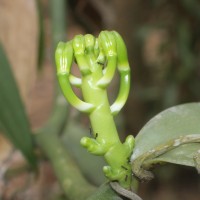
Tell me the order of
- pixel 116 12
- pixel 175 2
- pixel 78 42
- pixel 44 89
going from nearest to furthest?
pixel 78 42 < pixel 116 12 < pixel 175 2 < pixel 44 89

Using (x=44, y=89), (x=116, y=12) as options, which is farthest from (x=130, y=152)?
(x=44, y=89)

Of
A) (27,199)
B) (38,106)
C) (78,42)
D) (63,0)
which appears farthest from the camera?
(38,106)

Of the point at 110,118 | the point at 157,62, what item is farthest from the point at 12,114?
the point at 157,62

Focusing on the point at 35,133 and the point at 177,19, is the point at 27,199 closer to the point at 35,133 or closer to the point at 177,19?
the point at 35,133

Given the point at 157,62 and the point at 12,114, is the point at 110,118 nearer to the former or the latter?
the point at 12,114

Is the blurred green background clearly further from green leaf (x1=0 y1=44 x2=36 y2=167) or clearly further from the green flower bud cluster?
the green flower bud cluster

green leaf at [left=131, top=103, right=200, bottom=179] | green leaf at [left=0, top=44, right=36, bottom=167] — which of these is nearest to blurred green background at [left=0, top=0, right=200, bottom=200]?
green leaf at [left=0, top=44, right=36, bottom=167]

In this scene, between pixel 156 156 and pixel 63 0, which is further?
pixel 63 0
